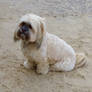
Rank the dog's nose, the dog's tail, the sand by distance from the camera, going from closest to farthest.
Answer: the dog's nose < the sand < the dog's tail

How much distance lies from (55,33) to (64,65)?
183 cm

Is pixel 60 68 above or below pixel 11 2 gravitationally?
below

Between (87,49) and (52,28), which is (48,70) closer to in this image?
(87,49)

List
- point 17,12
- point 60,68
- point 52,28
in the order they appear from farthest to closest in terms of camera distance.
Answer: point 17,12 < point 52,28 < point 60,68

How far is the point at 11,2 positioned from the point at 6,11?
77 cm

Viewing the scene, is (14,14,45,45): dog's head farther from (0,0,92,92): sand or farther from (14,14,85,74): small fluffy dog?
(0,0,92,92): sand

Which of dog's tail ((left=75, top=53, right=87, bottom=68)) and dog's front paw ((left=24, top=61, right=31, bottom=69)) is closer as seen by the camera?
dog's front paw ((left=24, top=61, right=31, bottom=69))

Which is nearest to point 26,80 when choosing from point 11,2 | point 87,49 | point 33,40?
point 33,40

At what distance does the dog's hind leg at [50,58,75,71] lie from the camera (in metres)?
4.59

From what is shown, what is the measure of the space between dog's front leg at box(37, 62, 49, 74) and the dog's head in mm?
583

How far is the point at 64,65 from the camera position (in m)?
4.62

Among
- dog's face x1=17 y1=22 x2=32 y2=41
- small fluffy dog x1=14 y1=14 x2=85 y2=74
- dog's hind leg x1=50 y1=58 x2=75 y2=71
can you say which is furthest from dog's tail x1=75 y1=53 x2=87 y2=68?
dog's face x1=17 y1=22 x2=32 y2=41

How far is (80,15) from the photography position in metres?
7.48

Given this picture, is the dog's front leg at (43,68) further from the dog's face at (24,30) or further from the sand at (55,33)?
the dog's face at (24,30)
